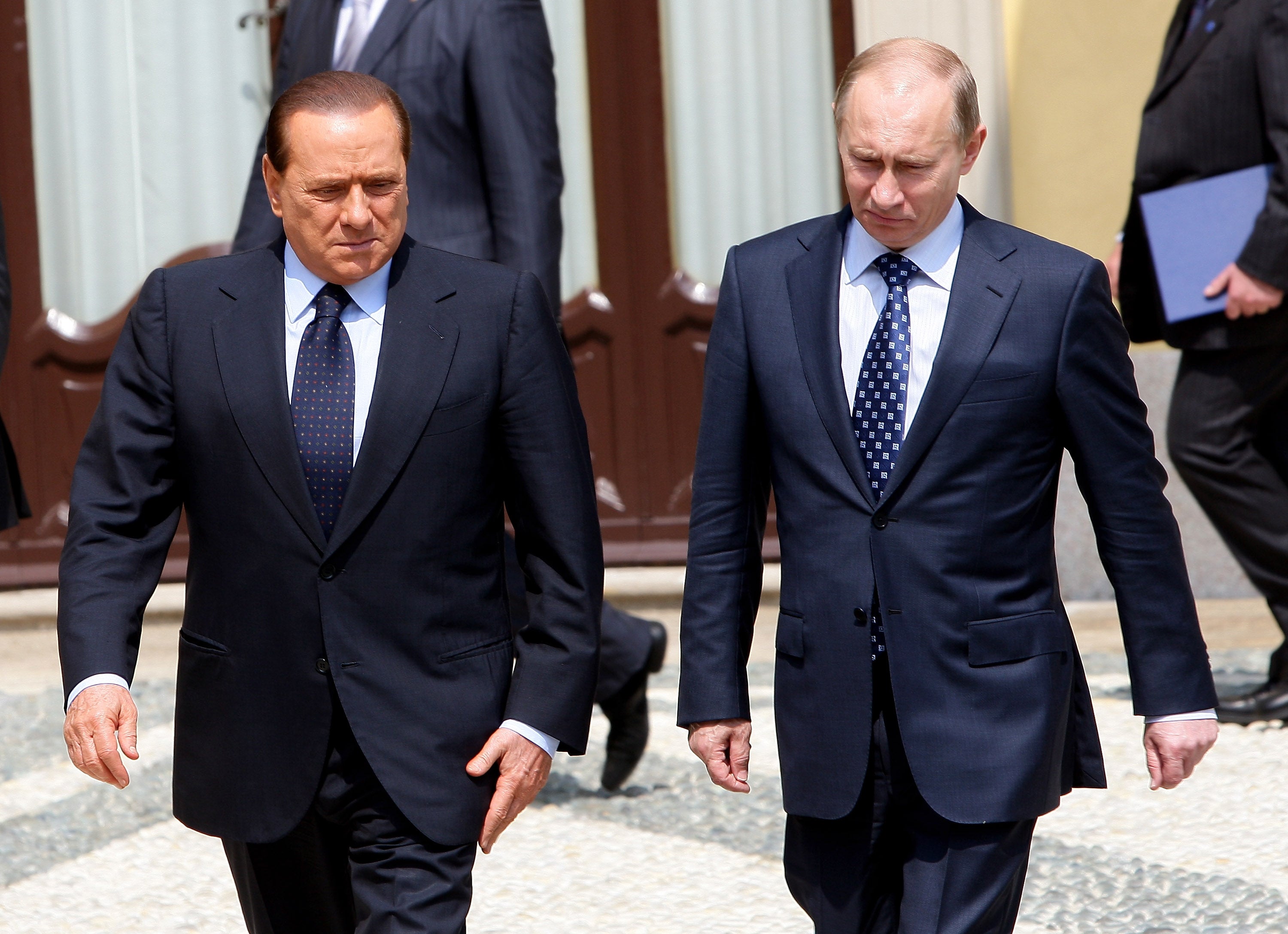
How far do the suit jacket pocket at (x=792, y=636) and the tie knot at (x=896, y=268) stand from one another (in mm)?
538

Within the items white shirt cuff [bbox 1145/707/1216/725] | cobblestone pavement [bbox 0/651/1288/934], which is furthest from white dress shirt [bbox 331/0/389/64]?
white shirt cuff [bbox 1145/707/1216/725]

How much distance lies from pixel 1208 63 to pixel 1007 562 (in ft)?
9.56

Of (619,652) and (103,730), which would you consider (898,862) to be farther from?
(619,652)

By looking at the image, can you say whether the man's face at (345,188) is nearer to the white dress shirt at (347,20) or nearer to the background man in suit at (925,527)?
the background man in suit at (925,527)

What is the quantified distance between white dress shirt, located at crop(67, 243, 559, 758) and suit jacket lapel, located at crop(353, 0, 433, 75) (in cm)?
144

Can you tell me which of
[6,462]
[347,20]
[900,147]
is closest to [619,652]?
[6,462]

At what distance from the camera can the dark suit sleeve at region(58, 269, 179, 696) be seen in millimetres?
2715

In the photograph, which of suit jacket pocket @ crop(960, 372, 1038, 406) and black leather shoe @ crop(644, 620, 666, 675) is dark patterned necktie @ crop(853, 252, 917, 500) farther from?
black leather shoe @ crop(644, 620, 666, 675)

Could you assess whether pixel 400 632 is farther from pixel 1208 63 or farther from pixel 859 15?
pixel 859 15

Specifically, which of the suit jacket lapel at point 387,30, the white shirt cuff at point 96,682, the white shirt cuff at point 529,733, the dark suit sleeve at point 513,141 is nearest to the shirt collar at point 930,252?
the white shirt cuff at point 529,733

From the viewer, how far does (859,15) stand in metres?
7.30

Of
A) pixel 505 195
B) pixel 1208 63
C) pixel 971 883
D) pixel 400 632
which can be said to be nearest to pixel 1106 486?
pixel 971 883

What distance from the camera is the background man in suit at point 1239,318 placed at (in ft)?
16.5

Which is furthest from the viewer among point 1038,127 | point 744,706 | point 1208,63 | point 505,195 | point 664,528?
point 664,528
